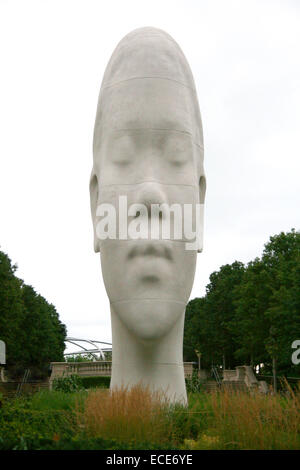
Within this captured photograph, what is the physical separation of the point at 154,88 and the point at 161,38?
1.33 metres

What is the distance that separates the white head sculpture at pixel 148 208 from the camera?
951cm

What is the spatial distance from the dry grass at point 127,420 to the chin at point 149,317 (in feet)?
8.02

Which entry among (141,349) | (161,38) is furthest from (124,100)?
(141,349)

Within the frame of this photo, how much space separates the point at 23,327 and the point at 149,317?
35956mm

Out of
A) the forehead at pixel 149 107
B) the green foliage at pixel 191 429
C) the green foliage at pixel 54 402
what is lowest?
the green foliage at pixel 191 429

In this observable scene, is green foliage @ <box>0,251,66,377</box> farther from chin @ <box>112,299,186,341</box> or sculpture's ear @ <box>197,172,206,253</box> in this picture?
chin @ <box>112,299,186,341</box>

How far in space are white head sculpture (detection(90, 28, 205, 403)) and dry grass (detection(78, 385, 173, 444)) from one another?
262cm

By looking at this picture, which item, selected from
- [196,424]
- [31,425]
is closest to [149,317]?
[196,424]

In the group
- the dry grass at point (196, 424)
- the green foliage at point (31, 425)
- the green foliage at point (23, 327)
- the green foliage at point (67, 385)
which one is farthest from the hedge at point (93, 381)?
the dry grass at point (196, 424)

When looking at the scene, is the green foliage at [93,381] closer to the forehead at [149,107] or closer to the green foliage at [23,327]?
the green foliage at [23,327]

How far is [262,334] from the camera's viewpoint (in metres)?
30.1

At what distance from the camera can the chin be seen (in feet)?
30.5
